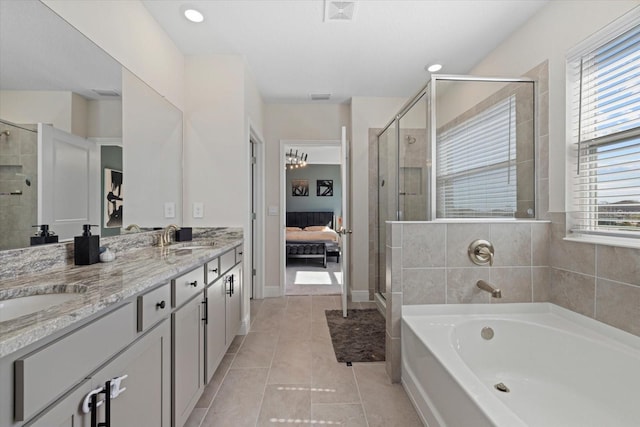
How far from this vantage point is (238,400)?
1.68 m

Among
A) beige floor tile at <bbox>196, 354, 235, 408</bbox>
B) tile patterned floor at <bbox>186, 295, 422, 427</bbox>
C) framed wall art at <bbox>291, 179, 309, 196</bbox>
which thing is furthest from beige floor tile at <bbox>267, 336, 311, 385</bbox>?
framed wall art at <bbox>291, 179, 309, 196</bbox>

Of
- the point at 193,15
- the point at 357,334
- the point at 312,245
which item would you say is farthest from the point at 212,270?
the point at 312,245

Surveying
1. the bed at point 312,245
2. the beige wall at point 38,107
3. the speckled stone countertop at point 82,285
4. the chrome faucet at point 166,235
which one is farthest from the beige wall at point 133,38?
the bed at point 312,245

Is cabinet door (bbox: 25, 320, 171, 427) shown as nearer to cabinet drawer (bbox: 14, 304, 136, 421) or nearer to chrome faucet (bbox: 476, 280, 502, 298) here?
cabinet drawer (bbox: 14, 304, 136, 421)

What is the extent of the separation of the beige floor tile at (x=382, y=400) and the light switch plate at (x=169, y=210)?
1903 mm

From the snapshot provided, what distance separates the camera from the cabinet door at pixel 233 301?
2.08 m

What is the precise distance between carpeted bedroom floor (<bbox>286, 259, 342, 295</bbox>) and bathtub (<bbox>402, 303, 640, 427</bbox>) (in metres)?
2.18

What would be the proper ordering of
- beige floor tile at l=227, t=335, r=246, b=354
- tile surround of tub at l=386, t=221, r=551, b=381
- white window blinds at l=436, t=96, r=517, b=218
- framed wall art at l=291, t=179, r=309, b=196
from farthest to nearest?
framed wall art at l=291, t=179, r=309, b=196
beige floor tile at l=227, t=335, r=246, b=354
white window blinds at l=436, t=96, r=517, b=218
tile surround of tub at l=386, t=221, r=551, b=381

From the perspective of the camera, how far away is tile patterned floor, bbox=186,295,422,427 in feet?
5.01

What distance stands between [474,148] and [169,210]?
2521 millimetres

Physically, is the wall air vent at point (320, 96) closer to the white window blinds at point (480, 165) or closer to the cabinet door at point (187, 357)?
the white window blinds at point (480, 165)

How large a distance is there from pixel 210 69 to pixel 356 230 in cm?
231

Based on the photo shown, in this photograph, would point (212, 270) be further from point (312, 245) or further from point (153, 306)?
point (312, 245)

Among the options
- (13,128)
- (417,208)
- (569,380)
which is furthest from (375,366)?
(13,128)
